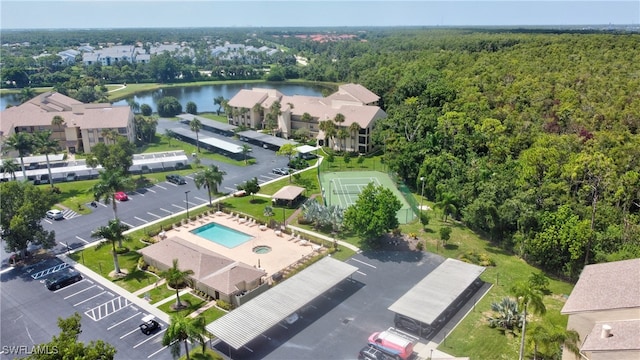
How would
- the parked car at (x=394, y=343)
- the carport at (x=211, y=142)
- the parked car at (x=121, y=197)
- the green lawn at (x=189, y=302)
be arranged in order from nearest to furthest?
the parked car at (x=394, y=343) < the green lawn at (x=189, y=302) < the parked car at (x=121, y=197) < the carport at (x=211, y=142)

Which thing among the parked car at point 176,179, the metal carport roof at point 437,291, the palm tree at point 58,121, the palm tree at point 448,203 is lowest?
the metal carport roof at point 437,291

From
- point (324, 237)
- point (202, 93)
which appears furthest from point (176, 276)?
point (202, 93)

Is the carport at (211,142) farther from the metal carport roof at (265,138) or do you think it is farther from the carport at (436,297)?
the carport at (436,297)

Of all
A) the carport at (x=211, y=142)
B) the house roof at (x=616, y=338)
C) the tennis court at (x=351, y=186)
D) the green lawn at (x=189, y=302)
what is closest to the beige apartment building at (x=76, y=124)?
the carport at (x=211, y=142)

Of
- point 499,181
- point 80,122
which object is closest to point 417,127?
point 499,181

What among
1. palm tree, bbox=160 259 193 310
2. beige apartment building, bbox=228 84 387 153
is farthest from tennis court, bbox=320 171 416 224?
palm tree, bbox=160 259 193 310
